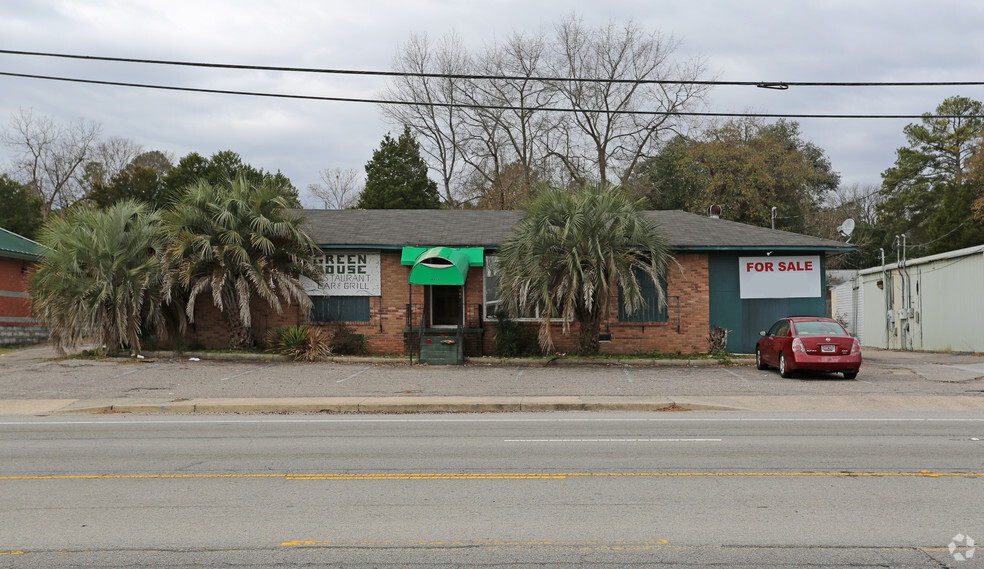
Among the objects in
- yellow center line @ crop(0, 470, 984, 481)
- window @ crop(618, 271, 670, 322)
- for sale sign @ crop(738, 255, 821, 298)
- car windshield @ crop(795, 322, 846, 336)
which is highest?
for sale sign @ crop(738, 255, 821, 298)

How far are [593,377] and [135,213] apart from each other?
44.6 ft

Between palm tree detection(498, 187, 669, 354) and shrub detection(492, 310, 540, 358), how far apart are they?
95 centimetres

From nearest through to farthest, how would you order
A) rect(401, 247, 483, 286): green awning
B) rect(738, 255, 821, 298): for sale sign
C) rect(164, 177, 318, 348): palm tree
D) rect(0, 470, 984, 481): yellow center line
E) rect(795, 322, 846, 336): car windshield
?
1. rect(0, 470, 984, 481): yellow center line
2. rect(795, 322, 846, 336): car windshield
3. rect(401, 247, 483, 286): green awning
4. rect(164, 177, 318, 348): palm tree
5. rect(738, 255, 821, 298): for sale sign

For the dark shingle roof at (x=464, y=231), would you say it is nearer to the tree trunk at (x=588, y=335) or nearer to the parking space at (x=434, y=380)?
the tree trunk at (x=588, y=335)

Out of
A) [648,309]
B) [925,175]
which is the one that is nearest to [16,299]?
[648,309]

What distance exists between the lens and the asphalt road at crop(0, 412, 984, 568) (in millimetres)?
5316

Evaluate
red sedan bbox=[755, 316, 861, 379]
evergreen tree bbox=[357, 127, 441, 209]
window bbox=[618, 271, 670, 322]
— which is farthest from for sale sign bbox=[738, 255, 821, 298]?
evergreen tree bbox=[357, 127, 441, 209]

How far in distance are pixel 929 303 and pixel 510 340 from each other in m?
16.2

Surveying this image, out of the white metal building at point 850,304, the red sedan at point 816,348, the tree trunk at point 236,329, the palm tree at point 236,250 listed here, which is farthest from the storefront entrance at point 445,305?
the white metal building at point 850,304

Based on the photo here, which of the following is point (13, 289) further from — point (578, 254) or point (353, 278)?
point (578, 254)

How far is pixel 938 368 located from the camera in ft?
64.1

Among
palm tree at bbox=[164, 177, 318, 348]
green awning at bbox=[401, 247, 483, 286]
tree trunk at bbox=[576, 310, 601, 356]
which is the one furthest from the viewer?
tree trunk at bbox=[576, 310, 601, 356]

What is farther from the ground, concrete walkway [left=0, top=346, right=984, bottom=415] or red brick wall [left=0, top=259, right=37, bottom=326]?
red brick wall [left=0, top=259, right=37, bottom=326]

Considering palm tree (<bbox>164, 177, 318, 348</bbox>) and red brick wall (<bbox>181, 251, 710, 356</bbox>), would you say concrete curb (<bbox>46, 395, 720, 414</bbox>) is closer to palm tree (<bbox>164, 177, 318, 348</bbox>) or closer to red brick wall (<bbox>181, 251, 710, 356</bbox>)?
palm tree (<bbox>164, 177, 318, 348</bbox>)
